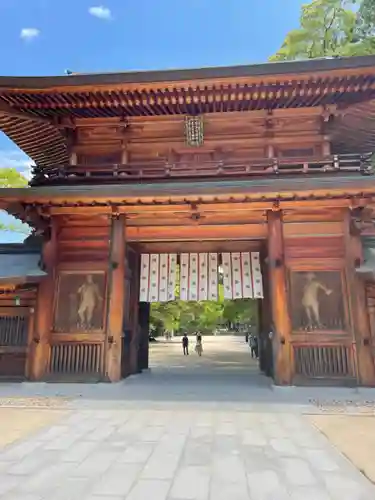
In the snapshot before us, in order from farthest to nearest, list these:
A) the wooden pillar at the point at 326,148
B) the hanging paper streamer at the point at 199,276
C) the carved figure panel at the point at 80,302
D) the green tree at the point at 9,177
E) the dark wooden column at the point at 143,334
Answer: the green tree at the point at 9,177 < the dark wooden column at the point at 143,334 < the hanging paper streamer at the point at 199,276 < the wooden pillar at the point at 326,148 < the carved figure panel at the point at 80,302

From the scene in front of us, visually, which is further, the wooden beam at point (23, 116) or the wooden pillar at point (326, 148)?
the wooden pillar at point (326, 148)

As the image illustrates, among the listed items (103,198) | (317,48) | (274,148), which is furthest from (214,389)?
(317,48)

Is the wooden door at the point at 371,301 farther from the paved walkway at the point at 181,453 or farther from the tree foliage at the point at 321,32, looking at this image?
the tree foliage at the point at 321,32

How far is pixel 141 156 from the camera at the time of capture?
1067 centimetres

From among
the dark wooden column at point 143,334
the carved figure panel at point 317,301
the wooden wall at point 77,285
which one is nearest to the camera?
the carved figure panel at point 317,301

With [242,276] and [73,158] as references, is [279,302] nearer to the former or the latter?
[242,276]

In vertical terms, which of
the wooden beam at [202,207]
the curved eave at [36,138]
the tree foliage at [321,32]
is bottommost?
the wooden beam at [202,207]

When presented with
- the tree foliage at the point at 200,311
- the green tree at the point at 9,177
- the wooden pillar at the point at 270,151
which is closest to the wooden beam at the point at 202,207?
the wooden pillar at the point at 270,151

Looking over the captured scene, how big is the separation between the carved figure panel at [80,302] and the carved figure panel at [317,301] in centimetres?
473

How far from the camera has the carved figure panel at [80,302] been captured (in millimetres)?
8875

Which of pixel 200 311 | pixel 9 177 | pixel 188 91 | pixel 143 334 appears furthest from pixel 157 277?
pixel 200 311

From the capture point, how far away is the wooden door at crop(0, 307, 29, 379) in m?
9.21

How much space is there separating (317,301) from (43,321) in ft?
21.8

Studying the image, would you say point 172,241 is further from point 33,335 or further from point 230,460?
point 230,460
